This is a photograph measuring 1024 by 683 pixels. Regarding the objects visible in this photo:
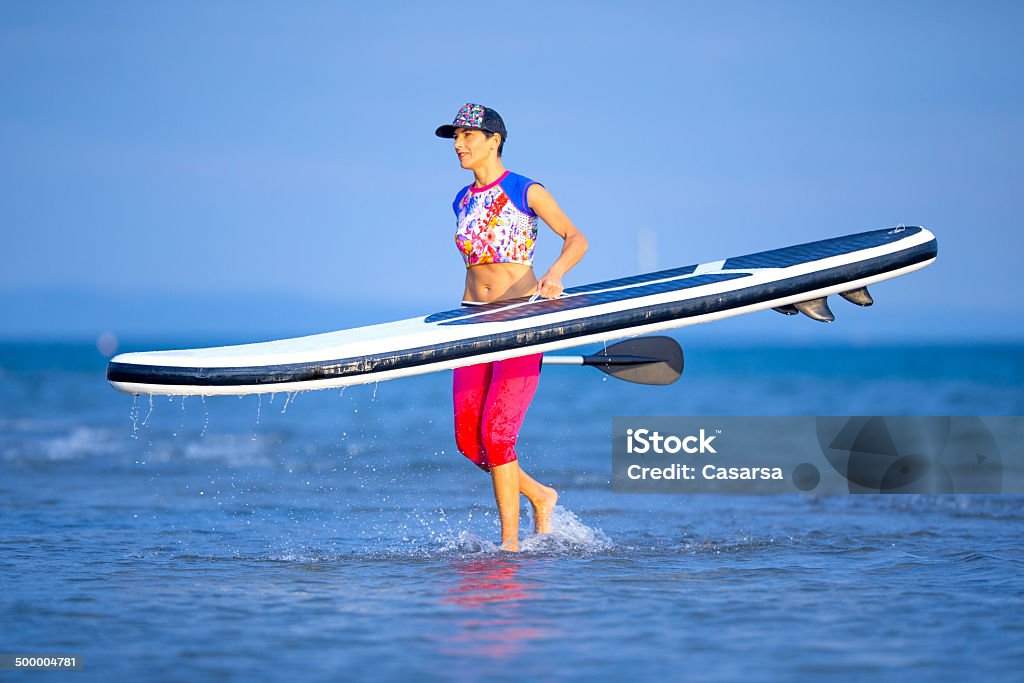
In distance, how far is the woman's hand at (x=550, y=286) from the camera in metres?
5.59

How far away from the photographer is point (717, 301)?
570cm

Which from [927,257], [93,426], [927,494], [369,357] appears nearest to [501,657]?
[369,357]

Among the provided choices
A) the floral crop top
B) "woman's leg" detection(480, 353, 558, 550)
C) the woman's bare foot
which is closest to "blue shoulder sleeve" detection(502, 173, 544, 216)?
the floral crop top

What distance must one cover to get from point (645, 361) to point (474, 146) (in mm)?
1653

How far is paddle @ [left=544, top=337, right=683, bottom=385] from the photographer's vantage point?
6656mm

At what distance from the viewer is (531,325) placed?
5.48 metres

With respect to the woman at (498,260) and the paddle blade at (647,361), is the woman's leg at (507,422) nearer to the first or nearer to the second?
the woman at (498,260)

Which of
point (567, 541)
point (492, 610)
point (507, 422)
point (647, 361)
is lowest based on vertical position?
point (492, 610)

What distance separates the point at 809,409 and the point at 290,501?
1769cm

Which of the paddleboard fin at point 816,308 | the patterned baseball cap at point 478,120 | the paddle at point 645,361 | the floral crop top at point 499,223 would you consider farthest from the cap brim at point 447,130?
the paddleboard fin at point 816,308

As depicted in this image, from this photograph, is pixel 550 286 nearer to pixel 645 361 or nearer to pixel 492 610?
pixel 645 361

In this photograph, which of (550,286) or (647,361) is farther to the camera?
(647,361)

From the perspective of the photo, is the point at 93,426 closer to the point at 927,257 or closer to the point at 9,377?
the point at 927,257

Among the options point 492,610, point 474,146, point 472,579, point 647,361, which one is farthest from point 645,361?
point 492,610
